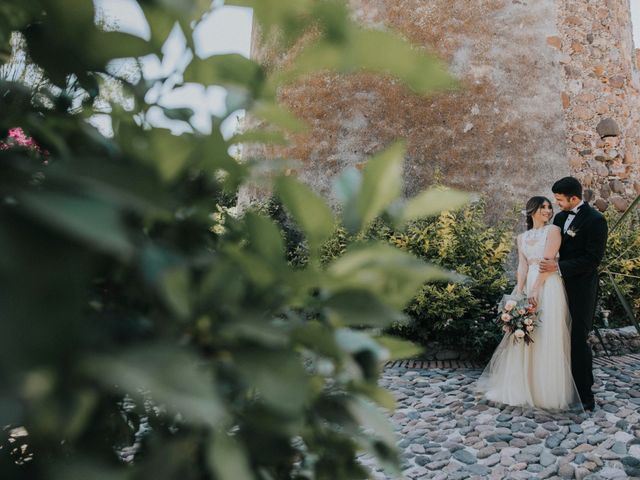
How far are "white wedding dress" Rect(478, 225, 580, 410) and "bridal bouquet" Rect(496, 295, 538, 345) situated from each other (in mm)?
79

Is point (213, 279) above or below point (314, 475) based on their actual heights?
above

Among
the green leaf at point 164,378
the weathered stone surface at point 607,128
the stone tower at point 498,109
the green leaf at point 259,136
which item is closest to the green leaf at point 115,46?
the green leaf at point 259,136

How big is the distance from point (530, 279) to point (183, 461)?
14.6 feet

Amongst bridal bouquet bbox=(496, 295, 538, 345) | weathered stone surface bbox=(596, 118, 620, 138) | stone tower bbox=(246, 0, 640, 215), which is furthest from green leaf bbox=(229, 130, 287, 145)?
weathered stone surface bbox=(596, 118, 620, 138)

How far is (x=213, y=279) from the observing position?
14.4 inches

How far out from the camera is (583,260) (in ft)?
13.2

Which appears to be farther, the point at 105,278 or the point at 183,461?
the point at 105,278

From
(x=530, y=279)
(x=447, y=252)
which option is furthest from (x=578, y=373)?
(x=447, y=252)

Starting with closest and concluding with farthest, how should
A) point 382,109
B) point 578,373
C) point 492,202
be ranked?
point 578,373 < point 492,202 < point 382,109

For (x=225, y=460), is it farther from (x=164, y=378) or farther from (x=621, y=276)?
(x=621, y=276)

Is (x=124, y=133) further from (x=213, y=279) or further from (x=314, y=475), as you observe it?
(x=314, y=475)

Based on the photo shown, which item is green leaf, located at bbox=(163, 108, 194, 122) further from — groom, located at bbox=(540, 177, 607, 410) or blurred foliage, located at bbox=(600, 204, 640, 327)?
blurred foliage, located at bbox=(600, 204, 640, 327)

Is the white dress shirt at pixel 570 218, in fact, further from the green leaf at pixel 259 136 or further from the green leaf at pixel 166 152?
the green leaf at pixel 166 152

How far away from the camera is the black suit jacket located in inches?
158
